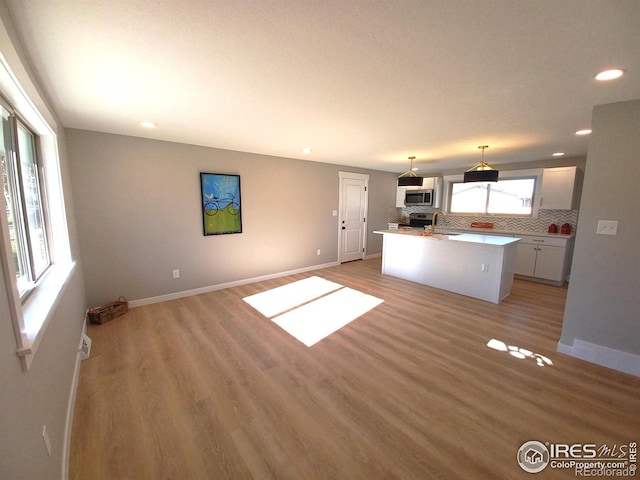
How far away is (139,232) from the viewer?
11.3ft

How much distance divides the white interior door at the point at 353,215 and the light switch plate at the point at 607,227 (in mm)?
4144

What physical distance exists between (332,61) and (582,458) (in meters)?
2.83

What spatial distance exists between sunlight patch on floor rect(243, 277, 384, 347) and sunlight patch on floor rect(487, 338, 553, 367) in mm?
1420

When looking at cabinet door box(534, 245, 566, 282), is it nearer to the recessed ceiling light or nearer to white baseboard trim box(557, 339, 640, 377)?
white baseboard trim box(557, 339, 640, 377)

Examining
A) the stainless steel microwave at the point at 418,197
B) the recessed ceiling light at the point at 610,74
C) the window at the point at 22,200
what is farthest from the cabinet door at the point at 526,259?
the window at the point at 22,200

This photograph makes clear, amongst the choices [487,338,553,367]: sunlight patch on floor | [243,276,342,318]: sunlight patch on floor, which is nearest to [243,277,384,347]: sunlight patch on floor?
[243,276,342,318]: sunlight patch on floor

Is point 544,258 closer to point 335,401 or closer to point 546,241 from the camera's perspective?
point 546,241

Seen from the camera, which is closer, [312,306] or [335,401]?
[335,401]

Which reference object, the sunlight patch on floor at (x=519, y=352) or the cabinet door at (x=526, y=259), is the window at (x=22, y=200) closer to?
the sunlight patch on floor at (x=519, y=352)

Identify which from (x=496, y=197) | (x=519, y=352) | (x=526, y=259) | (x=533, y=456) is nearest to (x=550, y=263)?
(x=526, y=259)

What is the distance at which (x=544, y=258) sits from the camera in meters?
4.61

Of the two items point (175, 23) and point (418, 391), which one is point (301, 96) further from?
point (418, 391)

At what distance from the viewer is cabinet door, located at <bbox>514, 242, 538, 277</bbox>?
472 centimetres

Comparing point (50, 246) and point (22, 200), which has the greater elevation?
point (22, 200)
